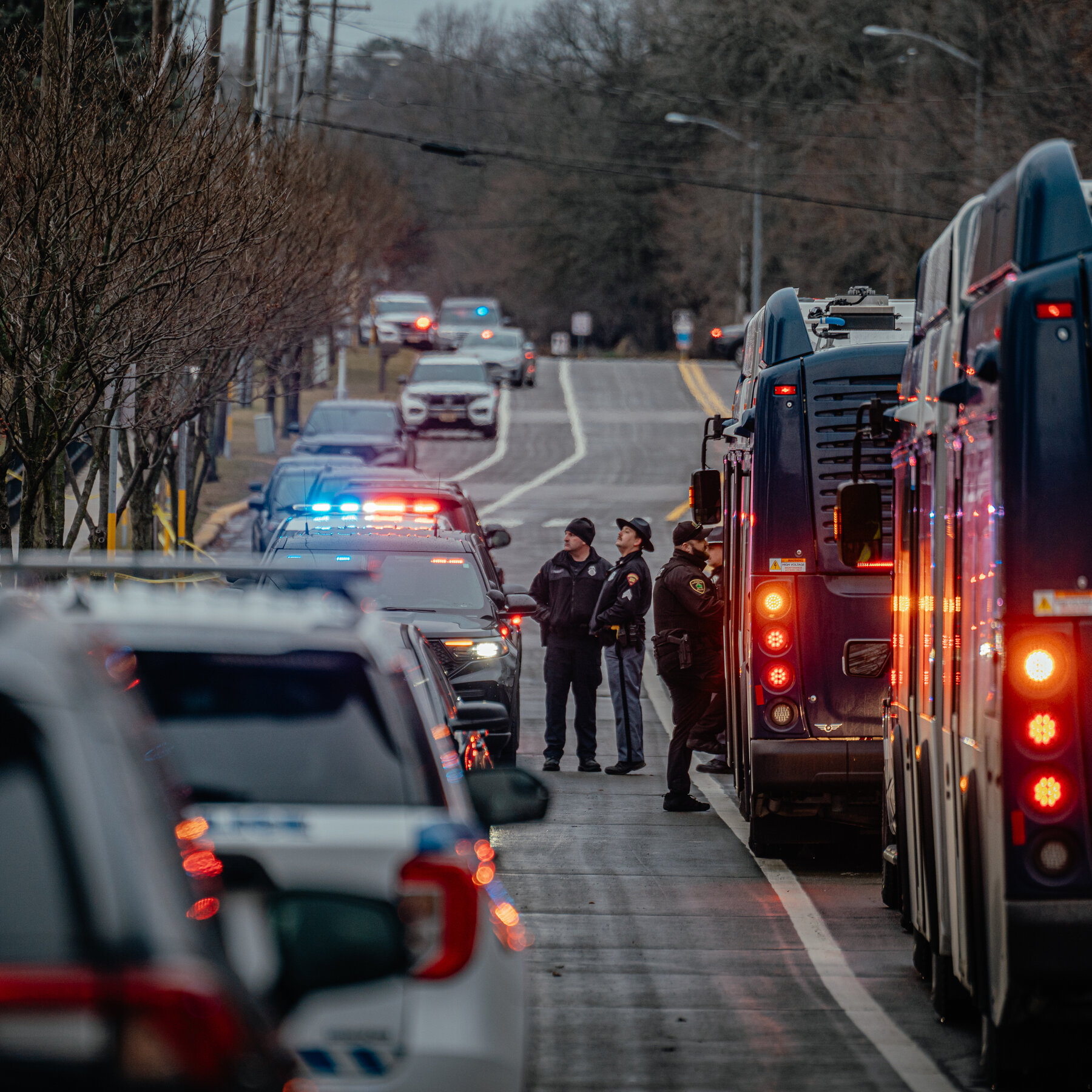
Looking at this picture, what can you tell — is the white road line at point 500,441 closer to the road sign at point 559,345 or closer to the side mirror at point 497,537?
the side mirror at point 497,537

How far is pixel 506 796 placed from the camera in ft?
17.5

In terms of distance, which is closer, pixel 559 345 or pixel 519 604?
pixel 519 604

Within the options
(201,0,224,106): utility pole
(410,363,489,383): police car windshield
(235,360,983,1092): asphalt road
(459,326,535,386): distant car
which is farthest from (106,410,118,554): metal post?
(459,326,535,386): distant car

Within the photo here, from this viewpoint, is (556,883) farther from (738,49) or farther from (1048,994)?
(738,49)

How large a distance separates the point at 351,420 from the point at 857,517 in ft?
85.7

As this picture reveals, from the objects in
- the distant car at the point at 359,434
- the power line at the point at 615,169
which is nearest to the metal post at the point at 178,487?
the power line at the point at 615,169

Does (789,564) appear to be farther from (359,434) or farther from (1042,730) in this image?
(359,434)

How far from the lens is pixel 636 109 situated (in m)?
86.1

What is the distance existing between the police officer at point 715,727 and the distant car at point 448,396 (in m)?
31.6

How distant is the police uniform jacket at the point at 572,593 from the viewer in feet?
49.5

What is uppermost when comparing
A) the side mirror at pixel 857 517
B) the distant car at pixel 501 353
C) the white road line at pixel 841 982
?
the distant car at pixel 501 353

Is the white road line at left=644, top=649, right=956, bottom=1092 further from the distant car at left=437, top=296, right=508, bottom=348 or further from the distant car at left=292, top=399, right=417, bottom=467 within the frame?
the distant car at left=437, top=296, right=508, bottom=348

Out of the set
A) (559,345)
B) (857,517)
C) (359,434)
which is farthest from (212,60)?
(559,345)

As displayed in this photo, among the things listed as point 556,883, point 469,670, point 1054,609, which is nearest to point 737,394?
point 469,670
